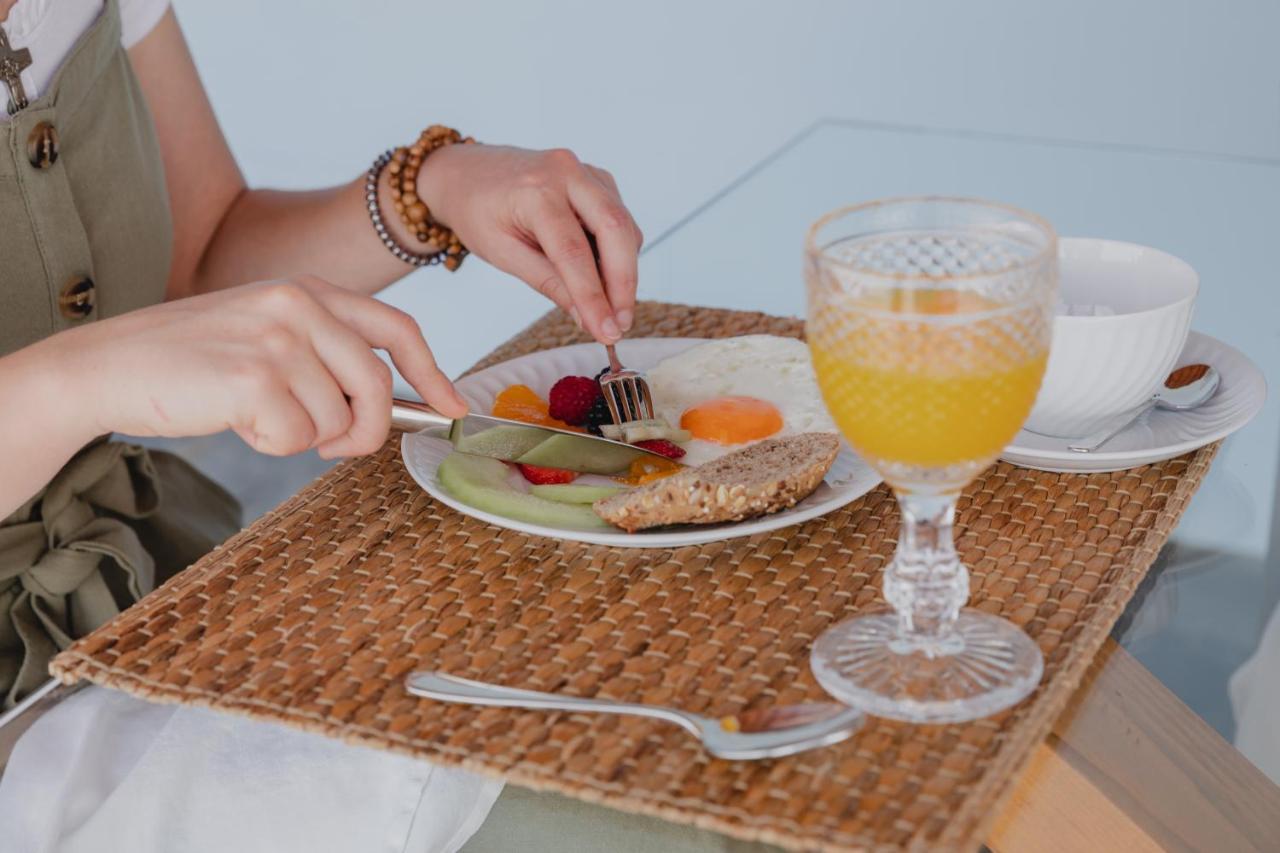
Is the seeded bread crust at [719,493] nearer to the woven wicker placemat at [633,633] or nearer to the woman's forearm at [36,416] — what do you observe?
the woven wicker placemat at [633,633]

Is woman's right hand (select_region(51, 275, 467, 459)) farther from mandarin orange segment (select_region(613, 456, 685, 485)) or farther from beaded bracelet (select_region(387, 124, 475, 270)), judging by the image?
beaded bracelet (select_region(387, 124, 475, 270))

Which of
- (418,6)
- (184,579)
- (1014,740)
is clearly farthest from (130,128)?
(418,6)

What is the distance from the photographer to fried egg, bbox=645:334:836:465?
103 cm

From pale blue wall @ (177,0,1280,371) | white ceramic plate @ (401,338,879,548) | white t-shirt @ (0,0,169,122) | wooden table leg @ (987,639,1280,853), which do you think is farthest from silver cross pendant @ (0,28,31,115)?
pale blue wall @ (177,0,1280,371)

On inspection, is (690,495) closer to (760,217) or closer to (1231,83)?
(760,217)

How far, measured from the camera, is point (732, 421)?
3.39 feet

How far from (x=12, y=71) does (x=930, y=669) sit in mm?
935

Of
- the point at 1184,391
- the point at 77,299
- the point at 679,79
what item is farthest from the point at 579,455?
the point at 679,79

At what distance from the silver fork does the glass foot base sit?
1.02 ft

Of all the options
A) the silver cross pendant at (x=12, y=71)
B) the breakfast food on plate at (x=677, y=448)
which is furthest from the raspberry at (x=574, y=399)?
the silver cross pendant at (x=12, y=71)

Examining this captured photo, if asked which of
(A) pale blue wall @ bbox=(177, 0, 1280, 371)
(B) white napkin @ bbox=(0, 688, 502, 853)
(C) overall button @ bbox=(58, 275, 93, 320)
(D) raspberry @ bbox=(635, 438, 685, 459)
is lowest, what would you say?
(A) pale blue wall @ bbox=(177, 0, 1280, 371)

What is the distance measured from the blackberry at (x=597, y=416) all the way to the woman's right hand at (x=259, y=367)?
0.59ft

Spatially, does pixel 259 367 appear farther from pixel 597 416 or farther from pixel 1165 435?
pixel 1165 435

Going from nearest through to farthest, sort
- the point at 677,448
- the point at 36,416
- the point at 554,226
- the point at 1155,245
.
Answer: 1. the point at 36,416
2. the point at 677,448
3. the point at 554,226
4. the point at 1155,245
